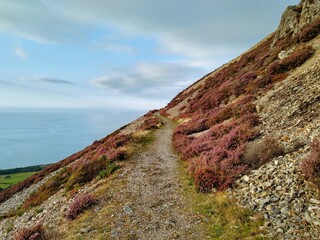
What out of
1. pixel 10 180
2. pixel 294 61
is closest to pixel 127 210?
pixel 294 61

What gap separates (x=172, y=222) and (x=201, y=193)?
3174 mm

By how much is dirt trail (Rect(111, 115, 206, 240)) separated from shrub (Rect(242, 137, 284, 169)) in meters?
4.25

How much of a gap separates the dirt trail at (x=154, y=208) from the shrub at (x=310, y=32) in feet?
78.0

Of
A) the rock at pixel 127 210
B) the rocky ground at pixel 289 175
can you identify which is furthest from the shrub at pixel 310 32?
the rock at pixel 127 210

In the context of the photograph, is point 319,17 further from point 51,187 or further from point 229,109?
point 51,187

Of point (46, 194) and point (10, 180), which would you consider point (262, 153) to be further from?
point (10, 180)

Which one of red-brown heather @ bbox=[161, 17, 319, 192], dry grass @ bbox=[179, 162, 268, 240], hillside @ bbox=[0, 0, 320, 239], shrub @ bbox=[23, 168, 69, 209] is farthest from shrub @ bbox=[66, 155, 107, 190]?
dry grass @ bbox=[179, 162, 268, 240]

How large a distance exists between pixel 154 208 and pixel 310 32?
29714 millimetres

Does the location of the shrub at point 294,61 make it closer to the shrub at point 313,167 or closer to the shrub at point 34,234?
the shrub at point 313,167

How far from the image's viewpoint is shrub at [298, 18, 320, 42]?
99.1 ft

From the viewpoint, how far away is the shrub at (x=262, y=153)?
13739 mm

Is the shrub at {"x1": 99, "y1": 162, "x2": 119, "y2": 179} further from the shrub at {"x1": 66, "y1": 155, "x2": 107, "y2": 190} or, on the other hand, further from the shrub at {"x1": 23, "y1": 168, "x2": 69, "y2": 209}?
the shrub at {"x1": 23, "y1": 168, "x2": 69, "y2": 209}

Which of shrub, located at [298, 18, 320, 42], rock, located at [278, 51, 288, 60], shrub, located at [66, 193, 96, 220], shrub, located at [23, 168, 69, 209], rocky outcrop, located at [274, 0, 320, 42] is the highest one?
rocky outcrop, located at [274, 0, 320, 42]

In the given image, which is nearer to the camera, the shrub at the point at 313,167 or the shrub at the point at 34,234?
the shrub at the point at 313,167
